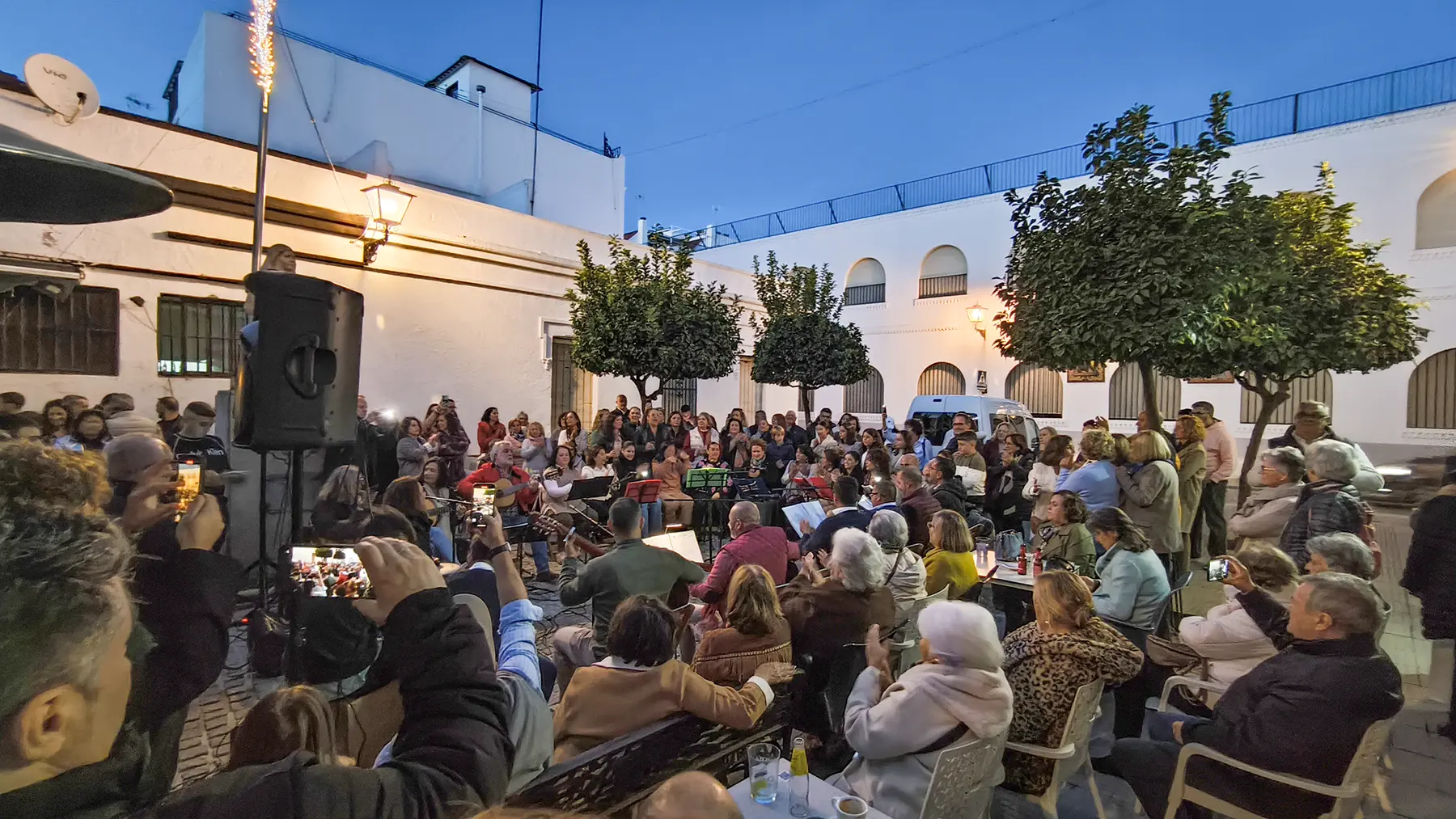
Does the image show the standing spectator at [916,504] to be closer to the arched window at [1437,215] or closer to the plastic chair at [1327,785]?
the plastic chair at [1327,785]

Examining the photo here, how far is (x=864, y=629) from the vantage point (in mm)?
3484

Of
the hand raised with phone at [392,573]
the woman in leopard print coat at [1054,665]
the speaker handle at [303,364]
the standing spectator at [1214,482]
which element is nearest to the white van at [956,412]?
the standing spectator at [1214,482]

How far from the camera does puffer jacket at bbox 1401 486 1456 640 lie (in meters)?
3.99

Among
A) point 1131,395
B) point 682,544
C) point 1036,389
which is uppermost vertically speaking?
point 1036,389

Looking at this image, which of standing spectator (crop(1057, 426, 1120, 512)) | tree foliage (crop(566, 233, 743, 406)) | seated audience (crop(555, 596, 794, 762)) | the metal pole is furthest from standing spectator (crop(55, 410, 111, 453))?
standing spectator (crop(1057, 426, 1120, 512))

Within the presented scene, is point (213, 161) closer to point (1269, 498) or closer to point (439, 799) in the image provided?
point (439, 799)

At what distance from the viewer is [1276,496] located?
4734 millimetres

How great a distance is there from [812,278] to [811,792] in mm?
13806

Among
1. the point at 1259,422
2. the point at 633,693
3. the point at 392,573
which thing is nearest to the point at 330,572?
the point at 392,573

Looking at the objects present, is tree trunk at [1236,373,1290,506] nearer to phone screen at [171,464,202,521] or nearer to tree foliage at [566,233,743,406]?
tree foliage at [566,233,743,406]

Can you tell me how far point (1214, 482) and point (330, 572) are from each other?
8.07 metres

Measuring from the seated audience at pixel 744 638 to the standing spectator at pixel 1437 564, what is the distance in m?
3.93

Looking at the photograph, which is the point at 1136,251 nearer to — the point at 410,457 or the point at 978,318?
the point at 410,457

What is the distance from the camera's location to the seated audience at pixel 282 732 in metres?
1.33
